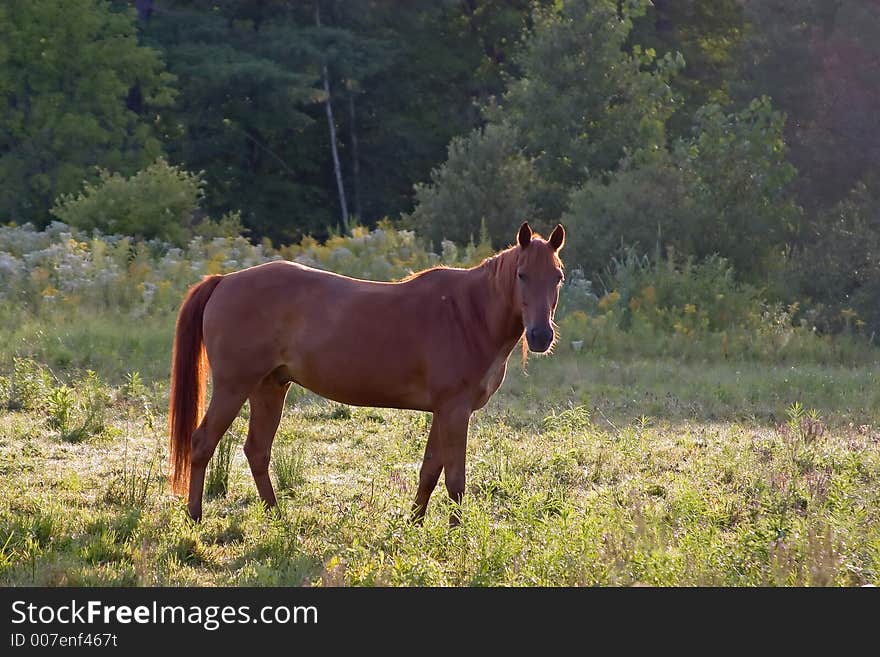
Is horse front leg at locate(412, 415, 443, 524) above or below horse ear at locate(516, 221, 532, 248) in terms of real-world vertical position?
below

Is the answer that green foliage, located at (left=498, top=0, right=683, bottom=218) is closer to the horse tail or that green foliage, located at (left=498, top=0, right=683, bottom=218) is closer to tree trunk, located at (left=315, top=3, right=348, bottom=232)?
tree trunk, located at (left=315, top=3, right=348, bottom=232)

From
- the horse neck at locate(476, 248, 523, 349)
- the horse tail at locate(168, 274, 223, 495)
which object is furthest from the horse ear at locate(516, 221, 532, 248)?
the horse tail at locate(168, 274, 223, 495)

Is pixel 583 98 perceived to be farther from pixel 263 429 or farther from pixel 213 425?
pixel 213 425

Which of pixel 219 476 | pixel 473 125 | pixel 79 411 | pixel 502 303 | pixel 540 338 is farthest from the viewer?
pixel 473 125

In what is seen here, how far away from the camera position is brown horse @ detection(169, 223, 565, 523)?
21.5ft

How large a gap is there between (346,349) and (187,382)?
1087 mm

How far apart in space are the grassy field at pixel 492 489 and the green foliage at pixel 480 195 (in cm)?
879

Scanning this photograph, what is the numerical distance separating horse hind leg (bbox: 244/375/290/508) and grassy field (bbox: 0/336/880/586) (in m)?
0.24

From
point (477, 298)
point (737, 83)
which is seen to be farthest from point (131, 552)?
point (737, 83)

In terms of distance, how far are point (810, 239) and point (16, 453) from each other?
1717cm

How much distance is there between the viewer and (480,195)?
20672mm

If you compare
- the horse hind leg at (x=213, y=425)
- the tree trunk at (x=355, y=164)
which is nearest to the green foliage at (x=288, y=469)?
the horse hind leg at (x=213, y=425)

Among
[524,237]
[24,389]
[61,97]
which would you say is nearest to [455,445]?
[524,237]

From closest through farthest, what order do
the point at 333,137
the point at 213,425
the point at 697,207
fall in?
the point at 213,425 < the point at 697,207 < the point at 333,137
